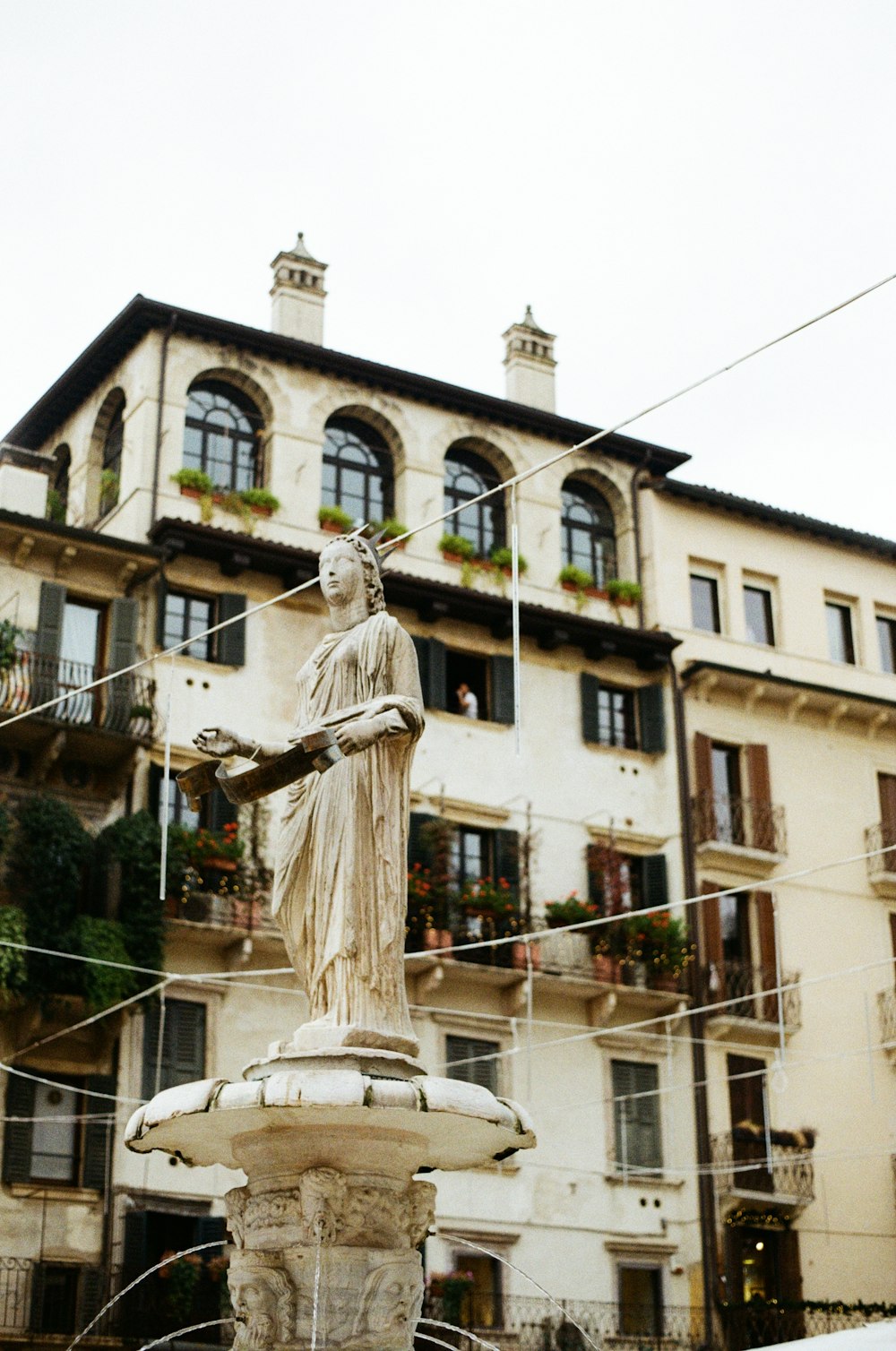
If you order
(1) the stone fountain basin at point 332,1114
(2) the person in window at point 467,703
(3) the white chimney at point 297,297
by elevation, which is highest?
(3) the white chimney at point 297,297

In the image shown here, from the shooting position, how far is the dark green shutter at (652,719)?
33.7 m

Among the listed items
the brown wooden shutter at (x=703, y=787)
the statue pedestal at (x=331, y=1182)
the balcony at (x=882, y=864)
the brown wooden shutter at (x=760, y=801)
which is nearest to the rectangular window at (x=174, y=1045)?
the brown wooden shutter at (x=703, y=787)

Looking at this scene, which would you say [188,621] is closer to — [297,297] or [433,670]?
[433,670]

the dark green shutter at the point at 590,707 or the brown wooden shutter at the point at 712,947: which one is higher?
the dark green shutter at the point at 590,707

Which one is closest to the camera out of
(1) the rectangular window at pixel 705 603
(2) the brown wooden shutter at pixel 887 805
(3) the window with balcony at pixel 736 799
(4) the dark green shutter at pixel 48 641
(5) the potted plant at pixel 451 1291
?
(5) the potted plant at pixel 451 1291

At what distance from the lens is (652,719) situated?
3384 centimetres

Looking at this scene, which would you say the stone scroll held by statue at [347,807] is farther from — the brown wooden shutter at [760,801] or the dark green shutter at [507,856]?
the brown wooden shutter at [760,801]

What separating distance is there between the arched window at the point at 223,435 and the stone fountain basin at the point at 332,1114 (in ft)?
74.3

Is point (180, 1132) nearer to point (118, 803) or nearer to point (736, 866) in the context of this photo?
point (118, 803)

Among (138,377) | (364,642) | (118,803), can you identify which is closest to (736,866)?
(118,803)

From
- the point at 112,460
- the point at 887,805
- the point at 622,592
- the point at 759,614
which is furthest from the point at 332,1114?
the point at 759,614

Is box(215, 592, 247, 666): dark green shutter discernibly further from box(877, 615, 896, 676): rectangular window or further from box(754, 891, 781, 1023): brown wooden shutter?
box(877, 615, 896, 676): rectangular window

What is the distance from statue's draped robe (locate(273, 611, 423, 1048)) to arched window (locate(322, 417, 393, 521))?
888 inches

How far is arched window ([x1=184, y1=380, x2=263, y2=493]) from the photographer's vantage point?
31.8 m
